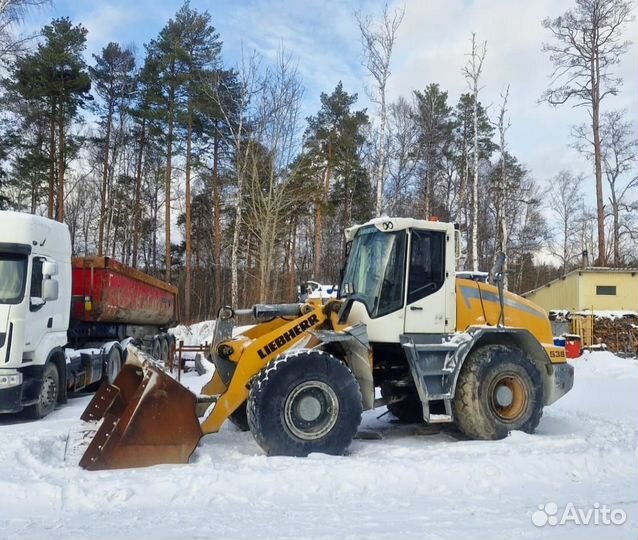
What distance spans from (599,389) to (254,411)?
33.7ft

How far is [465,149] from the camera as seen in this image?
102ft

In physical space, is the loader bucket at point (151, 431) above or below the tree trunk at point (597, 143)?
below

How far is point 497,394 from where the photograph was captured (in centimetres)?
728

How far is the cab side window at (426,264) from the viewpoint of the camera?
23.6ft

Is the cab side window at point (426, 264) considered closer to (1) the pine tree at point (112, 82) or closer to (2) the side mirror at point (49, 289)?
(2) the side mirror at point (49, 289)

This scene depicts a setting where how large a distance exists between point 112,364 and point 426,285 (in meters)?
8.67

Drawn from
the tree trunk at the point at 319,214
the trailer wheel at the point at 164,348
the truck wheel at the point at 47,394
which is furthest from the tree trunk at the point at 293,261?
the truck wheel at the point at 47,394

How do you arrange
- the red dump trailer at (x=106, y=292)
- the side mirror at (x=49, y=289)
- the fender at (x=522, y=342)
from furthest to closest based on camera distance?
the red dump trailer at (x=106, y=292) < the side mirror at (x=49, y=289) < the fender at (x=522, y=342)

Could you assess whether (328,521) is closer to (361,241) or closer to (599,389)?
(361,241)

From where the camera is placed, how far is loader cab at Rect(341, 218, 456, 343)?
7.13 m

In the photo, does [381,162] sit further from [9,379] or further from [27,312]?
[9,379]

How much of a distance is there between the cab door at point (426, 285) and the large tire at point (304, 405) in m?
1.27

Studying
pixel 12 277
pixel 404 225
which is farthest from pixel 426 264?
pixel 12 277

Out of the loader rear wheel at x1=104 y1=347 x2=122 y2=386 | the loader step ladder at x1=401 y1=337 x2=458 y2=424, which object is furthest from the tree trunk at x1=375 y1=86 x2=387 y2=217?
the loader step ladder at x1=401 y1=337 x2=458 y2=424
